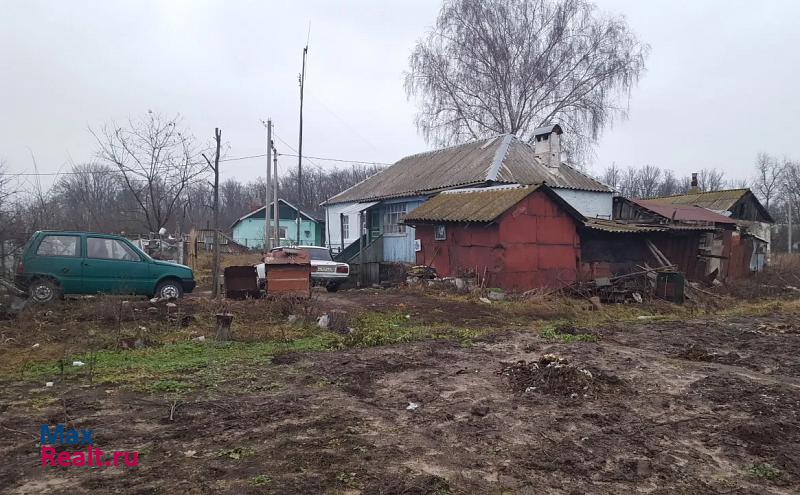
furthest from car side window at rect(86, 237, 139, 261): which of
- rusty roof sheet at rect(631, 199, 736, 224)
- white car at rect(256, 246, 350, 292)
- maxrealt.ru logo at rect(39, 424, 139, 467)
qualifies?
rusty roof sheet at rect(631, 199, 736, 224)

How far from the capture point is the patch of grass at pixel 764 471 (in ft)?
12.1

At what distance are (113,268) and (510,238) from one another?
964 cm

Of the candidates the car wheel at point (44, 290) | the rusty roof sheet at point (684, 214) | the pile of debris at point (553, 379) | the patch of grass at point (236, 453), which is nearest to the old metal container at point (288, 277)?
the car wheel at point (44, 290)

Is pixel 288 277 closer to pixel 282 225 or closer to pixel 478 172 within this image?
pixel 478 172

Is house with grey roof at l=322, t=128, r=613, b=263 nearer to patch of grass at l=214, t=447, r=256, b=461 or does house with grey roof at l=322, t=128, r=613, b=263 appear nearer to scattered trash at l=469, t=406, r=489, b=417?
scattered trash at l=469, t=406, r=489, b=417

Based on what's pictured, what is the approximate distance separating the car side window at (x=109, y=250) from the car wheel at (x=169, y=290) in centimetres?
79

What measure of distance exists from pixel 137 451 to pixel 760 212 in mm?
34996

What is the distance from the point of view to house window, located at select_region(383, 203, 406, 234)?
22.2 metres

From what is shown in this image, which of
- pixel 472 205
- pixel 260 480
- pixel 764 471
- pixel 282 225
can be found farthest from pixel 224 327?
pixel 282 225

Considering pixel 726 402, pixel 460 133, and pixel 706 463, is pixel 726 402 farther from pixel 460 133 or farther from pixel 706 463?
pixel 460 133

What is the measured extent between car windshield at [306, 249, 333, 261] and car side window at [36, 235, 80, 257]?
661 cm

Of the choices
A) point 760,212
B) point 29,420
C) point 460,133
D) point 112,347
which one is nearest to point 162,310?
point 112,347

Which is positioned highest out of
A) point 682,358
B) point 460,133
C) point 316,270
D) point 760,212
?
point 460,133

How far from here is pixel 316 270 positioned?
15023 millimetres
